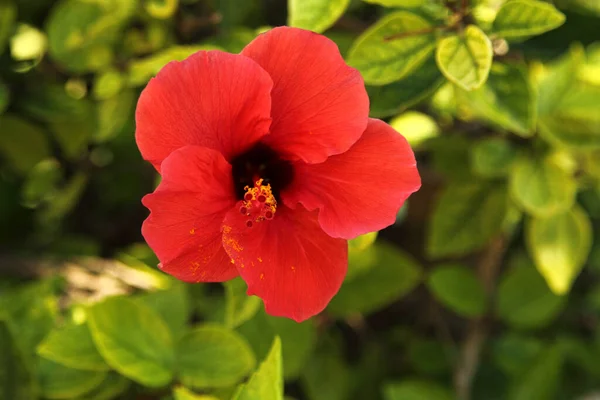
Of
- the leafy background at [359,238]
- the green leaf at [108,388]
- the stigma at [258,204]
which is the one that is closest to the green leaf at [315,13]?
the leafy background at [359,238]

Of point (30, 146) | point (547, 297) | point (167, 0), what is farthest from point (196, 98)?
point (547, 297)

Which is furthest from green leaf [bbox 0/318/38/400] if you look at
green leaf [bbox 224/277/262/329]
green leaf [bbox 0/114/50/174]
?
green leaf [bbox 0/114/50/174]

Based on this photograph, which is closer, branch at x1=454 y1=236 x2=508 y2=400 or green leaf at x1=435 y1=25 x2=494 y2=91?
green leaf at x1=435 y1=25 x2=494 y2=91

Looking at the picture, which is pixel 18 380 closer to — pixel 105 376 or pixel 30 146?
pixel 105 376

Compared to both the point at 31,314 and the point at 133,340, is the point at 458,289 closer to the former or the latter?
the point at 133,340

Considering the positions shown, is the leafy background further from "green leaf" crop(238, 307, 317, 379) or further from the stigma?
the stigma

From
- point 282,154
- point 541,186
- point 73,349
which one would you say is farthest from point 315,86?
point 541,186

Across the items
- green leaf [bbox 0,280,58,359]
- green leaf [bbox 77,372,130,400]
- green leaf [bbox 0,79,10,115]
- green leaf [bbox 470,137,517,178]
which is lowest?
green leaf [bbox 77,372,130,400]
